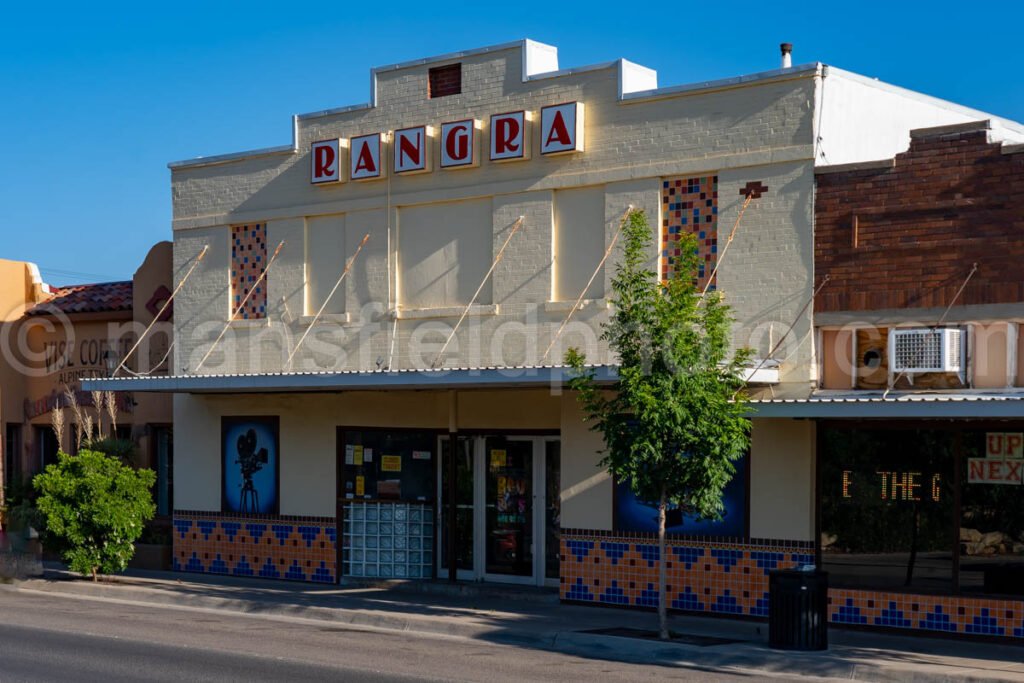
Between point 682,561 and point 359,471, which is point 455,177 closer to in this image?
point 359,471

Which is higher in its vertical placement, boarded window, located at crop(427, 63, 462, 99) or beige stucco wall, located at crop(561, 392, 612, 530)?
boarded window, located at crop(427, 63, 462, 99)

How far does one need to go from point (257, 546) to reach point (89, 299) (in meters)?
7.08

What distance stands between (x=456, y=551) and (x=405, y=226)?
5.16 metres

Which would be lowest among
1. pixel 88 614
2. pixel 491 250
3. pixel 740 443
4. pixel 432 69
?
pixel 88 614

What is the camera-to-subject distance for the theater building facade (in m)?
17.5

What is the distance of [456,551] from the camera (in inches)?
845

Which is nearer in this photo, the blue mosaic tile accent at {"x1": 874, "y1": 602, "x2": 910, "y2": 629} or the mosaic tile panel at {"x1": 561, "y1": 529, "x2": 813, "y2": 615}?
the blue mosaic tile accent at {"x1": 874, "y1": 602, "x2": 910, "y2": 629}

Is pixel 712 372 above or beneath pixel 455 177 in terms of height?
beneath

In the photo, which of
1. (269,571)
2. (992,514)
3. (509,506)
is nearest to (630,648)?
(992,514)

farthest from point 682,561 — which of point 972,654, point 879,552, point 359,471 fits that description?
point 359,471

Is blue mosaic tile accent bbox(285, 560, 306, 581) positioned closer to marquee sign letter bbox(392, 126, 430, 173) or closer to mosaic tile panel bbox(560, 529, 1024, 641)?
mosaic tile panel bbox(560, 529, 1024, 641)

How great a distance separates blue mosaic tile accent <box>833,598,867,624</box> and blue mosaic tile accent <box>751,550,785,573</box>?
3.09ft

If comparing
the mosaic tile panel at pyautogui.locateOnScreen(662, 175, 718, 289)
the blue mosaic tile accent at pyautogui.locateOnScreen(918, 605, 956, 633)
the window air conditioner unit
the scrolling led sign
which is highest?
the mosaic tile panel at pyautogui.locateOnScreen(662, 175, 718, 289)

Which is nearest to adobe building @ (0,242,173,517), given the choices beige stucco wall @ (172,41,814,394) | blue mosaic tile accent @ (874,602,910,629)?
beige stucco wall @ (172,41,814,394)
